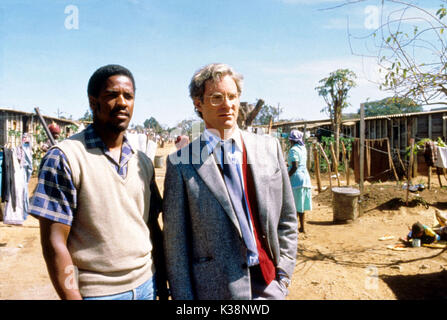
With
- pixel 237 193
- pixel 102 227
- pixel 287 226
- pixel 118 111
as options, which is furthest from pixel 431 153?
pixel 102 227

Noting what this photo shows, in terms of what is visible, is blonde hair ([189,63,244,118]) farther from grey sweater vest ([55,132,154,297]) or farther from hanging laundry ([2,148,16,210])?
hanging laundry ([2,148,16,210])

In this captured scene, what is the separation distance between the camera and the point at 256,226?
1604mm

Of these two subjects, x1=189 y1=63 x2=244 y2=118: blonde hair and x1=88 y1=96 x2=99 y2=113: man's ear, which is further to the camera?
x1=189 y1=63 x2=244 y2=118: blonde hair

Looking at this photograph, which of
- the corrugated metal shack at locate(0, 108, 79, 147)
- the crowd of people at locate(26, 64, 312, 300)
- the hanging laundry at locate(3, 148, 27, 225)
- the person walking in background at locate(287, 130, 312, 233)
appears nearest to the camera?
the crowd of people at locate(26, 64, 312, 300)

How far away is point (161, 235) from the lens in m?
1.64

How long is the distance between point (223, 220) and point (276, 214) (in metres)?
0.34

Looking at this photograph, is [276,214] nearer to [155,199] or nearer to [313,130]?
[155,199]

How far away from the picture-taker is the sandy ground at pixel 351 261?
3936 mm

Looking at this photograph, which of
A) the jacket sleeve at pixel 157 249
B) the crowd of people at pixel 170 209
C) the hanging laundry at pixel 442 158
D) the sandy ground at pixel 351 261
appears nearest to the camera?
the crowd of people at pixel 170 209

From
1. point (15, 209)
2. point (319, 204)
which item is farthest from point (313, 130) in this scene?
point (15, 209)

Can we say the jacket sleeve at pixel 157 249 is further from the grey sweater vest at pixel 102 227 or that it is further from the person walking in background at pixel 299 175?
the person walking in background at pixel 299 175

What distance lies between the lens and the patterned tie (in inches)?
59.2

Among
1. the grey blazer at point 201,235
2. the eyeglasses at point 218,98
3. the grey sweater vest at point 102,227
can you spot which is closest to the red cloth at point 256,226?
the grey blazer at point 201,235

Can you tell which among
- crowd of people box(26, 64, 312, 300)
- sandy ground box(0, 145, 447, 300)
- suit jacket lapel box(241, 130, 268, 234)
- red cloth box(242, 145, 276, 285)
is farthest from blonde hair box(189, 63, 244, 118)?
sandy ground box(0, 145, 447, 300)
